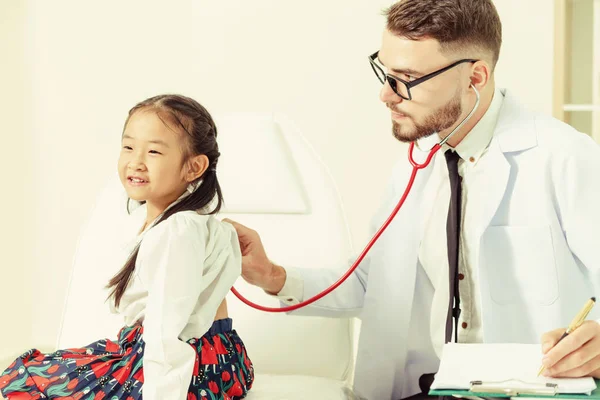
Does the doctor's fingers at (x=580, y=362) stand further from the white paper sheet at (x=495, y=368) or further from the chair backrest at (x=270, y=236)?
the chair backrest at (x=270, y=236)

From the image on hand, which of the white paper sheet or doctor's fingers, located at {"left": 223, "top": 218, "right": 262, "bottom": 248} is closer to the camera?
the white paper sheet

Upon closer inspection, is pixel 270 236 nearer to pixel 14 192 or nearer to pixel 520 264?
pixel 520 264

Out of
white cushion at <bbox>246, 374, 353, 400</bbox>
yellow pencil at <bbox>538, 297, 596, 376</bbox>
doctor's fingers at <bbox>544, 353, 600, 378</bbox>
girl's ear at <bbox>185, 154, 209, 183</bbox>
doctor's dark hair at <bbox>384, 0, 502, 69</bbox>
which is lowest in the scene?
white cushion at <bbox>246, 374, 353, 400</bbox>

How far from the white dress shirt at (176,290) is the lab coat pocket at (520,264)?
1.79 ft

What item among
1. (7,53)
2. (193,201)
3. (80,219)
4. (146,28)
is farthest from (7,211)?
(193,201)

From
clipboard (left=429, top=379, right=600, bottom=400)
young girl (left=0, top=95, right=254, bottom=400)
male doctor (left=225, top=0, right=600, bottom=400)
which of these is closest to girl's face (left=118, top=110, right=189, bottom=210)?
young girl (left=0, top=95, right=254, bottom=400)

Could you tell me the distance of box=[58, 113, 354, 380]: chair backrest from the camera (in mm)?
1979

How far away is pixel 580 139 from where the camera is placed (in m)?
1.75

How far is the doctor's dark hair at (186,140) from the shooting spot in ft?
5.33

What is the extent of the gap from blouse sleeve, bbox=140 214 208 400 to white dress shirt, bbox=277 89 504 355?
1.46 feet

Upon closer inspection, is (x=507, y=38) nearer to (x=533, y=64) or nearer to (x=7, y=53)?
(x=533, y=64)

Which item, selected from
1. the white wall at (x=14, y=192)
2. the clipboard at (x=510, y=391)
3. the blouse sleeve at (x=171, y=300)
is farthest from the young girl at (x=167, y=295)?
the white wall at (x=14, y=192)

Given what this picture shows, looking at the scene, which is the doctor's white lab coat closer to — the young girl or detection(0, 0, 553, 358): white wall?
the young girl

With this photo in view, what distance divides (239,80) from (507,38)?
1180mm
